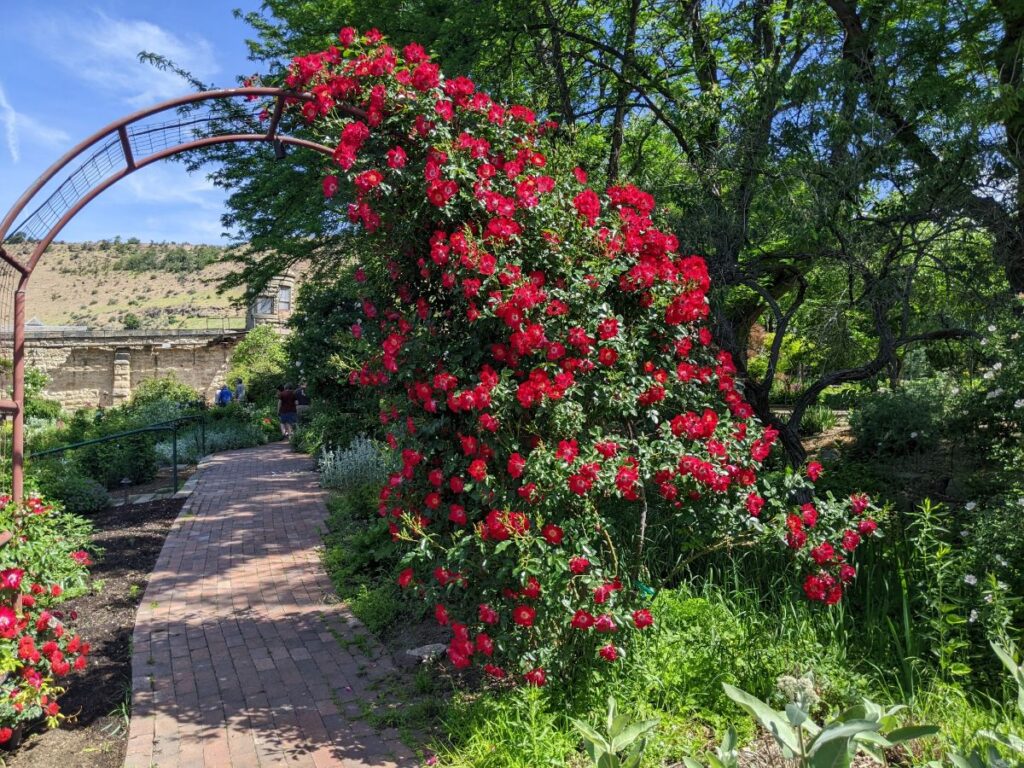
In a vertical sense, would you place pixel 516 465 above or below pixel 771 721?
above

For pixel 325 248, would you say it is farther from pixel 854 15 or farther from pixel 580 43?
pixel 854 15

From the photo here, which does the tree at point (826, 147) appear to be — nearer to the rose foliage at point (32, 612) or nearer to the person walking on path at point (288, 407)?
the rose foliage at point (32, 612)

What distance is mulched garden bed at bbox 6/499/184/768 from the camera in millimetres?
3451

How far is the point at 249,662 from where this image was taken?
4.27 meters

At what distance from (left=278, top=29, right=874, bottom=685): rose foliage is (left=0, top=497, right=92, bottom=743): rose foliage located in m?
1.70

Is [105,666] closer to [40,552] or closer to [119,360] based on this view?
[40,552]

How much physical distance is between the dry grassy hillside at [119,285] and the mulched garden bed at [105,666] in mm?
50204

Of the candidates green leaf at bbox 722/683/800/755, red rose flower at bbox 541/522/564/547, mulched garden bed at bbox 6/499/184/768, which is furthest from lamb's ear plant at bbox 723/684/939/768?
mulched garden bed at bbox 6/499/184/768

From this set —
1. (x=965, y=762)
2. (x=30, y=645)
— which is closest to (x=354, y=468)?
(x=30, y=645)

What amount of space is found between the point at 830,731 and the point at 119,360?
101ft

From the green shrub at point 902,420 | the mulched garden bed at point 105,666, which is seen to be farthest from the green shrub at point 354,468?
the green shrub at point 902,420

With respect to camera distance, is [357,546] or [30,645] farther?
[357,546]

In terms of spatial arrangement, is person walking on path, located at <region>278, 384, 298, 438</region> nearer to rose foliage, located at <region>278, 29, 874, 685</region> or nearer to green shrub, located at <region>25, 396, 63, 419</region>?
green shrub, located at <region>25, 396, 63, 419</region>

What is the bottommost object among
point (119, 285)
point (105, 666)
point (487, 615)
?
point (105, 666)
